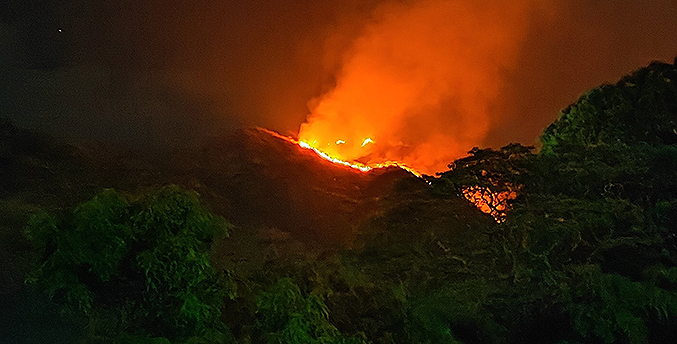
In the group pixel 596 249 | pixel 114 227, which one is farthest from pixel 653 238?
pixel 114 227

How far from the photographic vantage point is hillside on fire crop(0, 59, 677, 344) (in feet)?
17.6

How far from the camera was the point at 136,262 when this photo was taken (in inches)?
210

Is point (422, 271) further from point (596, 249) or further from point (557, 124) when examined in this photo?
point (557, 124)

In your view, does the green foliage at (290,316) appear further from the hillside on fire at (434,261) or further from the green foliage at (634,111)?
the green foliage at (634,111)

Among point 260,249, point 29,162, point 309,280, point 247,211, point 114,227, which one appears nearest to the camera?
point 114,227

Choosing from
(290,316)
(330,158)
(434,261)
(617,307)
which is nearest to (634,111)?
(617,307)

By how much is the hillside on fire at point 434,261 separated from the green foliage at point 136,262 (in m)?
0.01

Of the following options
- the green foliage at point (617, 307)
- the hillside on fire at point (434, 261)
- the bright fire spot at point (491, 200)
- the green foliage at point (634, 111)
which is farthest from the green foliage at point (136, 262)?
the green foliage at point (634, 111)

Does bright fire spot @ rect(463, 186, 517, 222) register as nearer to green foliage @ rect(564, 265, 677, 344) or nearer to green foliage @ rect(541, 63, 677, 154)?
green foliage @ rect(541, 63, 677, 154)

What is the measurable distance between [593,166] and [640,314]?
312cm

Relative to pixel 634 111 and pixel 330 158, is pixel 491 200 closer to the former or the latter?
pixel 634 111

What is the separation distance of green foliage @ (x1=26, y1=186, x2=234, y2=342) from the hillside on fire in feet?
0.05

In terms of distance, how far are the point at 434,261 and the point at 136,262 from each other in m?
6.68

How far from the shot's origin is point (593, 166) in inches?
407
